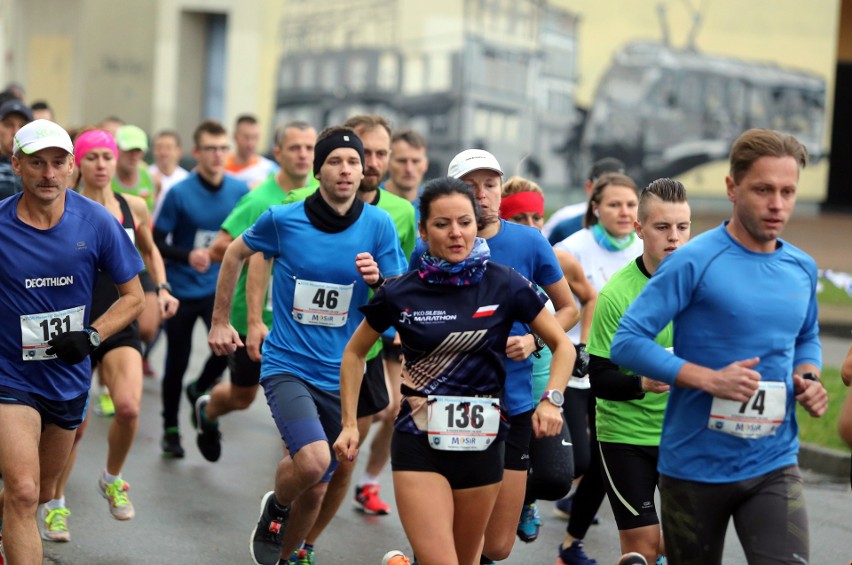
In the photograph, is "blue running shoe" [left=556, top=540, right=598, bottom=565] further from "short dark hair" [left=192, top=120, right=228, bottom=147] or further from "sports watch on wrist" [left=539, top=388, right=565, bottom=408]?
"short dark hair" [left=192, top=120, right=228, bottom=147]

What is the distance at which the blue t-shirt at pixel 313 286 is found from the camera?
6.79 metres

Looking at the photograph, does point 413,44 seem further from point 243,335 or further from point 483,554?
point 483,554

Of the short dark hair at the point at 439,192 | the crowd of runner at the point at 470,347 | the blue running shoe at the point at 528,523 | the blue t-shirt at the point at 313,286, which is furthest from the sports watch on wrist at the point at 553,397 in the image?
the blue running shoe at the point at 528,523

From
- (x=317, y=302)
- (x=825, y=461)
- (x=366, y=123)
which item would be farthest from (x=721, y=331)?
(x=825, y=461)

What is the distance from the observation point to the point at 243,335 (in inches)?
344

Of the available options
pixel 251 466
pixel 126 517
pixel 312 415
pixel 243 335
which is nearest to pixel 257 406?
pixel 251 466

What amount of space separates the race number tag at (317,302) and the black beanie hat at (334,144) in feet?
1.92

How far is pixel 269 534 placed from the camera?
668cm

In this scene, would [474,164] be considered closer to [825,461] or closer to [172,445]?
[172,445]

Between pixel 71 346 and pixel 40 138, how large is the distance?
2.89 feet

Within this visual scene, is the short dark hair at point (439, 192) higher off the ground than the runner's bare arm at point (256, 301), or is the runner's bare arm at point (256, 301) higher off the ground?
the short dark hair at point (439, 192)

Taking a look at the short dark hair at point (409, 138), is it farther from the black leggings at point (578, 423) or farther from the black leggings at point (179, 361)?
the black leggings at point (578, 423)

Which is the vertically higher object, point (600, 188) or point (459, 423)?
point (600, 188)

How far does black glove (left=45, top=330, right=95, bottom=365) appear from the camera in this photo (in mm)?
6031
